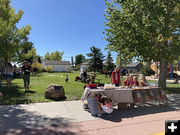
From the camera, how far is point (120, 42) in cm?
1038

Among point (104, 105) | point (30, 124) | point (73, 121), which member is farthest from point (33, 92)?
point (104, 105)

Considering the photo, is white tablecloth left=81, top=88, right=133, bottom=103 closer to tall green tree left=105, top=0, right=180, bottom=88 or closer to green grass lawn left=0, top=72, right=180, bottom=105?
green grass lawn left=0, top=72, right=180, bottom=105

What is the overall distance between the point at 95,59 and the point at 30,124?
121ft

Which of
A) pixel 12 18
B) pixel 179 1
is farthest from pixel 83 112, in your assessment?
pixel 12 18

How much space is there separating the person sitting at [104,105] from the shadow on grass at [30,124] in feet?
4.04

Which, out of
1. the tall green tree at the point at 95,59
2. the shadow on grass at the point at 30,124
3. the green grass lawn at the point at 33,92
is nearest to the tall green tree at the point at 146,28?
the green grass lawn at the point at 33,92

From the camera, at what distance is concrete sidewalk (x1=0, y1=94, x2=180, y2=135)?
389cm

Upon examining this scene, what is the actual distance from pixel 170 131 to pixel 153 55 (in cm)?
791

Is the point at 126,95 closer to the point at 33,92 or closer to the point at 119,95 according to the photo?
the point at 119,95

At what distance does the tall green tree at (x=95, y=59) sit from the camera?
40.8m

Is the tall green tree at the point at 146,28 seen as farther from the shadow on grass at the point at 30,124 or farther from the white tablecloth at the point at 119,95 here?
the shadow on grass at the point at 30,124

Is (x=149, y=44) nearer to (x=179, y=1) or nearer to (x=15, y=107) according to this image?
(x=179, y=1)

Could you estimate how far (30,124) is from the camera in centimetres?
433

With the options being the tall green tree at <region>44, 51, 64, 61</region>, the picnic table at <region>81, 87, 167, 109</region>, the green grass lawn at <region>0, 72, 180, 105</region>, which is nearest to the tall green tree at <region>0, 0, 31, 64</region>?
the green grass lawn at <region>0, 72, 180, 105</region>
